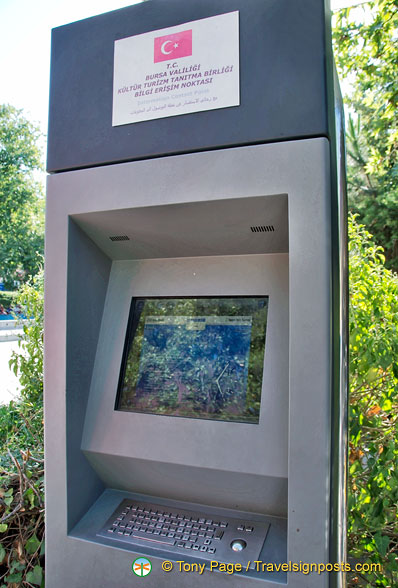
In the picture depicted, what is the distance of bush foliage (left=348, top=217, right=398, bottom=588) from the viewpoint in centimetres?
197

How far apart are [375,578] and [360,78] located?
12.7 feet

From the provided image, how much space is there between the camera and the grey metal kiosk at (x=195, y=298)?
3.98ft

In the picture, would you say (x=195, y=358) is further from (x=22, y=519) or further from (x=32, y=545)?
(x=22, y=519)

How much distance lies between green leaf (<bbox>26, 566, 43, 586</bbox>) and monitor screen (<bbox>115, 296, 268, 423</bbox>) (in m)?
0.89

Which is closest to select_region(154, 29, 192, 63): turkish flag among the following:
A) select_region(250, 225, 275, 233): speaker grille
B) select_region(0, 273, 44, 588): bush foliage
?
select_region(250, 225, 275, 233): speaker grille

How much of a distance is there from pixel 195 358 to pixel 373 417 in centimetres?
126

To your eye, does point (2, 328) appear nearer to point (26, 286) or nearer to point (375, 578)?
point (26, 286)

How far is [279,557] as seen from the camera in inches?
49.3

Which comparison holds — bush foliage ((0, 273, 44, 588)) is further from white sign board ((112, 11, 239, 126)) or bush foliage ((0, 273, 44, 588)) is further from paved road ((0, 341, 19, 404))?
paved road ((0, 341, 19, 404))

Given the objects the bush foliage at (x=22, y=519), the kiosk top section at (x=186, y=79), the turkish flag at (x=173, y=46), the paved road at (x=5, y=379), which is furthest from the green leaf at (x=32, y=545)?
the paved road at (x=5, y=379)

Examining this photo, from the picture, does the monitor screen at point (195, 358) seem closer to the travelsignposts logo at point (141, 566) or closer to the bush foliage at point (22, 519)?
the travelsignposts logo at point (141, 566)

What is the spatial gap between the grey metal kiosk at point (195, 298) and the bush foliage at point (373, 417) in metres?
0.77

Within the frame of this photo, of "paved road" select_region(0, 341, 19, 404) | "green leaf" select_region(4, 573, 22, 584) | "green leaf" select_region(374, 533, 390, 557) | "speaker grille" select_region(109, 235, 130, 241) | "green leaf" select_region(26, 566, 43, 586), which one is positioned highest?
"speaker grille" select_region(109, 235, 130, 241)

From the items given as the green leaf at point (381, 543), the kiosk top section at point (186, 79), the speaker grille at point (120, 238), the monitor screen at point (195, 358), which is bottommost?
the green leaf at point (381, 543)
